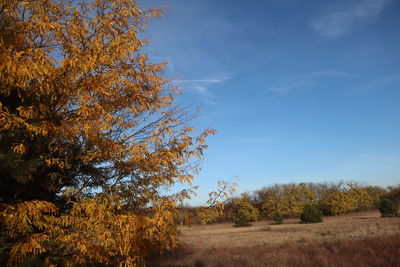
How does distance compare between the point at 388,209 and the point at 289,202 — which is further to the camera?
the point at 289,202

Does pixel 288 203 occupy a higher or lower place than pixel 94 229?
lower

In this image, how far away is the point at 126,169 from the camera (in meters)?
4.17

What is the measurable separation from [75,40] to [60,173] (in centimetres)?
226

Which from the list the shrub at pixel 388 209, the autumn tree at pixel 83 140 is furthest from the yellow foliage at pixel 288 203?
the autumn tree at pixel 83 140

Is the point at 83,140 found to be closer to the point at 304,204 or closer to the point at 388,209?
the point at 388,209

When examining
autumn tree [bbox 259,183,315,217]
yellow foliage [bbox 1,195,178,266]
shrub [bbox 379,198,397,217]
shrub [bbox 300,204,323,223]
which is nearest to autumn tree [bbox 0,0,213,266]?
yellow foliage [bbox 1,195,178,266]

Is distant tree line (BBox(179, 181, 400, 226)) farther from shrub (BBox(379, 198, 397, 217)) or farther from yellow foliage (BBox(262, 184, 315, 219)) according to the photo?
shrub (BBox(379, 198, 397, 217))

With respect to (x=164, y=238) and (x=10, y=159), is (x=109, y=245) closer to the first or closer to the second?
(x=164, y=238)

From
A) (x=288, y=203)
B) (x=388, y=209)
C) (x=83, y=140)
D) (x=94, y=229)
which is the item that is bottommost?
(x=388, y=209)

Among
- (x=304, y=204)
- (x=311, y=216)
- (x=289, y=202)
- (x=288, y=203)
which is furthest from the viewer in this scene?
(x=289, y=202)

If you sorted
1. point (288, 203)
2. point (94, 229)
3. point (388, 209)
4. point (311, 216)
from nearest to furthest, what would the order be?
point (94, 229) < point (388, 209) < point (311, 216) < point (288, 203)

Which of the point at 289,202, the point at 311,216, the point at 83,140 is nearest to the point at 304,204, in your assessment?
the point at 311,216

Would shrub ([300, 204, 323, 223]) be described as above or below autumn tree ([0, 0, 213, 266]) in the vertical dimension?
below

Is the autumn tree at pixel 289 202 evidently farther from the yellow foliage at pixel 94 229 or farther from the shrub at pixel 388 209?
the yellow foliage at pixel 94 229
